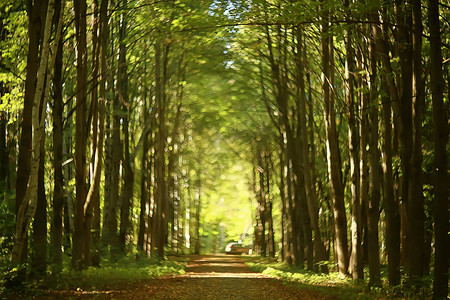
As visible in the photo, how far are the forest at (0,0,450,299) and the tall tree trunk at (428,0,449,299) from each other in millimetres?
27

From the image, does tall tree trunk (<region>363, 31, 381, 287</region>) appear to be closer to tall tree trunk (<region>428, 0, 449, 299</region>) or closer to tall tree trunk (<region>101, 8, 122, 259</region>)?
tall tree trunk (<region>428, 0, 449, 299</region>)

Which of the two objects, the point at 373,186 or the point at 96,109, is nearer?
the point at 373,186

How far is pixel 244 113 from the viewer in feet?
112

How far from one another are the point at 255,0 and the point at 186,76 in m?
13.7

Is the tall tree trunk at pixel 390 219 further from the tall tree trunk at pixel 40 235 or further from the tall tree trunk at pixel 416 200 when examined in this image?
the tall tree trunk at pixel 40 235

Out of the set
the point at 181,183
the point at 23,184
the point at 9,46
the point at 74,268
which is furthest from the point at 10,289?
the point at 181,183

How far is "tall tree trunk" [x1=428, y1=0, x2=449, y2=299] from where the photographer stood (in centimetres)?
963

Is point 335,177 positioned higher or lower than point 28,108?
lower

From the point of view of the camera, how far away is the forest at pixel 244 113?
10961mm

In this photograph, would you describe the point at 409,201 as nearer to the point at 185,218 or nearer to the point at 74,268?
the point at 74,268

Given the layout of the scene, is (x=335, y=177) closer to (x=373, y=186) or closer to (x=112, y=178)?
(x=373, y=186)

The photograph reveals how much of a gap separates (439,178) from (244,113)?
24791 millimetres

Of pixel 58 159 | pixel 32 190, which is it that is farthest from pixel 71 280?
pixel 32 190

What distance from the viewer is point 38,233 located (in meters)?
12.6
